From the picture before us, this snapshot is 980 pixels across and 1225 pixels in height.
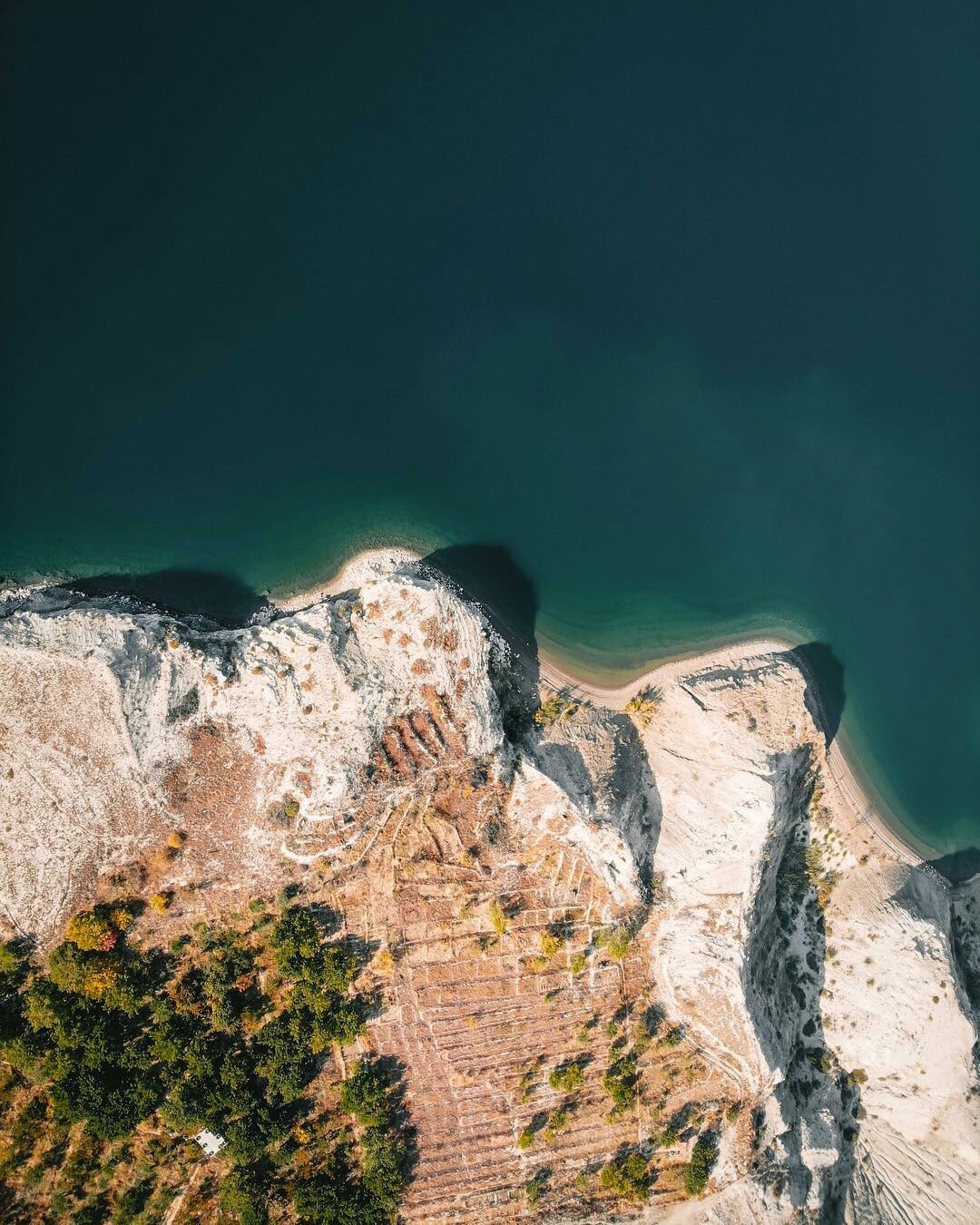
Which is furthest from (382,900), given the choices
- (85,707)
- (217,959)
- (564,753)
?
(85,707)

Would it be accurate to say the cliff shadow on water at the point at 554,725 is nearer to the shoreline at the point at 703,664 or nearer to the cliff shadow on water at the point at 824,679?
the shoreline at the point at 703,664

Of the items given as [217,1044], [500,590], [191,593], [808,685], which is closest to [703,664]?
[808,685]

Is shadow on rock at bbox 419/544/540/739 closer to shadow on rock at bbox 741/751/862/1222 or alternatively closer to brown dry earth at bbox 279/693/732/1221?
brown dry earth at bbox 279/693/732/1221

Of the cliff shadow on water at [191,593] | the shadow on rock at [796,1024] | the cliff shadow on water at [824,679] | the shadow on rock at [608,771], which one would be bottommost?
the shadow on rock at [796,1024]

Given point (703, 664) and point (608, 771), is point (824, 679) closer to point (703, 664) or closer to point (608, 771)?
point (703, 664)

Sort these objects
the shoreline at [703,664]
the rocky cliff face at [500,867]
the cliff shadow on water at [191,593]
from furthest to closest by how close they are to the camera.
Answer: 1. the shoreline at [703,664]
2. the cliff shadow on water at [191,593]
3. the rocky cliff face at [500,867]

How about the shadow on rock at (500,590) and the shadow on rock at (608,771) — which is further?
the shadow on rock at (500,590)

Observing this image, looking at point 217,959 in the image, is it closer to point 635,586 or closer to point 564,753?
point 564,753

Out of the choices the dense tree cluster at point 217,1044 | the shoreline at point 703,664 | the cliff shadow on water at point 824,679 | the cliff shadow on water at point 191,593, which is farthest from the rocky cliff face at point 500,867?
the cliff shadow on water at point 824,679
